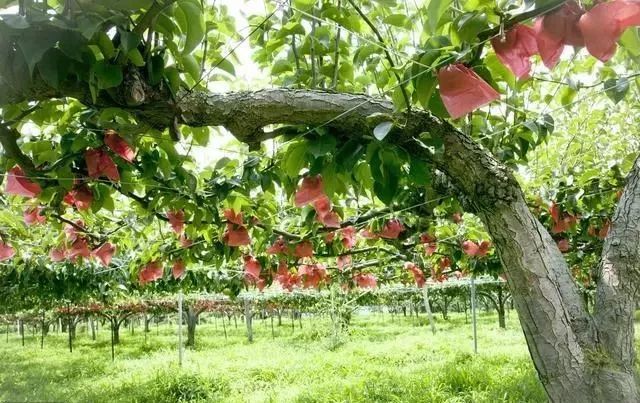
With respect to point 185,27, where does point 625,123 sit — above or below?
above

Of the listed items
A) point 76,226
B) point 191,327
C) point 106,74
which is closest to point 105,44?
point 106,74

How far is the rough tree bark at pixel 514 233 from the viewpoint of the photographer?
100 centimetres

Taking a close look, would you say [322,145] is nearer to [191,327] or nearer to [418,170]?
[418,170]

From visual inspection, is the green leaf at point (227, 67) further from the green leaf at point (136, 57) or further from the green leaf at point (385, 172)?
the green leaf at point (385, 172)

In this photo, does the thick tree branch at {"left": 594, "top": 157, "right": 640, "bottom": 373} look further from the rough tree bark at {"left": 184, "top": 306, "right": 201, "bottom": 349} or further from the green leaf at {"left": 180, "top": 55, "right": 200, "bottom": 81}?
the rough tree bark at {"left": 184, "top": 306, "right": 201, "bottom": 349}

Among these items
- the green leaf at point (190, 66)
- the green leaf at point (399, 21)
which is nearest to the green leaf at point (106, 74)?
the green leaf at point (190, 66)

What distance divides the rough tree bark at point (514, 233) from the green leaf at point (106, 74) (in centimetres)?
17

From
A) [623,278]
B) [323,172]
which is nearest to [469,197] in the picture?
[323,172]

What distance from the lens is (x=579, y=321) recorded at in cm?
111

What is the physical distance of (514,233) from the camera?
1129 mm

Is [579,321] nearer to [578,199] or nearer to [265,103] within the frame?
[265,103]

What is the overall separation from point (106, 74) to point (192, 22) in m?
0.15

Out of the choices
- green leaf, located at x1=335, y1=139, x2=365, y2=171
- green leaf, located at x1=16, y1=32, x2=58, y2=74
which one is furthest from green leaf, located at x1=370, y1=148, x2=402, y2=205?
green leaf, located at x1=16, y1=32, x2=58, y2=74

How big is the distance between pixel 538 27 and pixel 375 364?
23.3 feet
